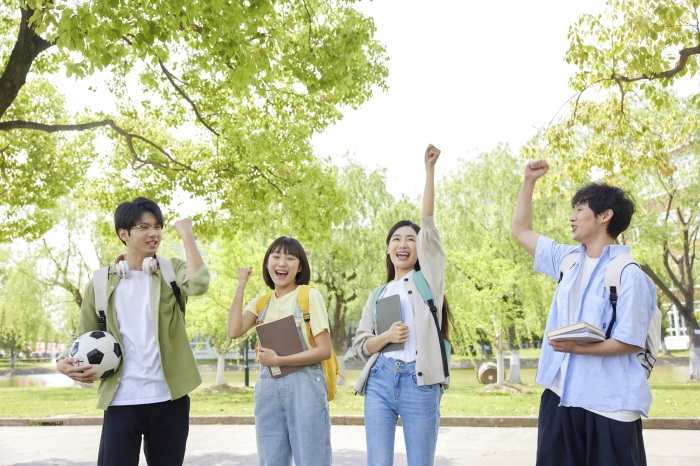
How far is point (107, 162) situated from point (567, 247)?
14.2 meters

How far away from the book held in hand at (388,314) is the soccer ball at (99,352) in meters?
1.49

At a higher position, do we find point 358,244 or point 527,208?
point 358,244

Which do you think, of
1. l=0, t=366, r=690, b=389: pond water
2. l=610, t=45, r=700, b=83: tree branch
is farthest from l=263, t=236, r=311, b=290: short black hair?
l=0, t=366, r=690, b=389: pond water

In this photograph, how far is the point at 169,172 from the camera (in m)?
14.4

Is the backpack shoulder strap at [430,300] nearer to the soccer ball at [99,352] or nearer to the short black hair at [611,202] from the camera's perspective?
the short black hair at [611,202]

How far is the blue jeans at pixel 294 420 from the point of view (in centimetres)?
396

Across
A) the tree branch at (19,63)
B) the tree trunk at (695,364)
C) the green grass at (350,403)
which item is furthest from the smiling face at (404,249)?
the tree trunk at (695,364)

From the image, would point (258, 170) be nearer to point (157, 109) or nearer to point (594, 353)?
point (157, 109)

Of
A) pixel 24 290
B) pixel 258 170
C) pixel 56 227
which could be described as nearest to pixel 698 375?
pixel 258 170

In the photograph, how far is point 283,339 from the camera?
4094 millimetres

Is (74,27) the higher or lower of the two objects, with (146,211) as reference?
higher

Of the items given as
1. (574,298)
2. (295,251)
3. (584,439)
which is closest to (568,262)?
(574,298)

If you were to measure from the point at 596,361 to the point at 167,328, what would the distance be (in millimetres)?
2086

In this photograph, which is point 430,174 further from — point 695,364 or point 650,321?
point 695,364
